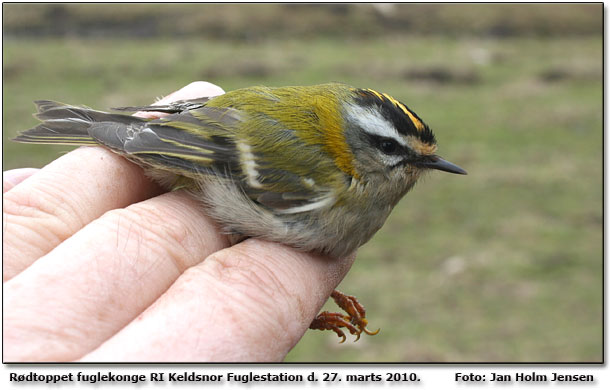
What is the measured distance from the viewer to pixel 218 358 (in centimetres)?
129

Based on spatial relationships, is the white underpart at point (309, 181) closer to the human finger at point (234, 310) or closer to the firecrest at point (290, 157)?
the firecrest at point (290, 157)

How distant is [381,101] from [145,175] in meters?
0.72

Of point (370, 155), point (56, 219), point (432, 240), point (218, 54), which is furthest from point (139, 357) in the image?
point (218, 54)

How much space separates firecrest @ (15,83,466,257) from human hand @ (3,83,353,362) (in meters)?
0.07

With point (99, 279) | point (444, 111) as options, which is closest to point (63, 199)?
point (99, 279)

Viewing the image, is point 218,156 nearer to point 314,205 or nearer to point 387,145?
point 314,205

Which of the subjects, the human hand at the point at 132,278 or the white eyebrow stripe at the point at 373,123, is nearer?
the human hand at the point at 132,278

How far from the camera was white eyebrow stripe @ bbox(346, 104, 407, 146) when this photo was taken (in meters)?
1.77

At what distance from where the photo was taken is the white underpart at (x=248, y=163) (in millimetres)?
1742

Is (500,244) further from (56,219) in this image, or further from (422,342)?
(56,219)

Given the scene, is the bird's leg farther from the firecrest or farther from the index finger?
the index finger

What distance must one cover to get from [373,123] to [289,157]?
Result: 0.85 ft

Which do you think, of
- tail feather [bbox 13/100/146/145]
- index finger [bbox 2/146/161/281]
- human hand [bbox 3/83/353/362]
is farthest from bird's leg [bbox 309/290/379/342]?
tail feather [bbox 13/100/146/145]

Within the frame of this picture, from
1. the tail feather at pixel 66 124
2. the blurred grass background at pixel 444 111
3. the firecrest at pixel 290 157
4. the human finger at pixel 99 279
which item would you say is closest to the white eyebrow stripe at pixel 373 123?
the firecrest at pixel 290 157
